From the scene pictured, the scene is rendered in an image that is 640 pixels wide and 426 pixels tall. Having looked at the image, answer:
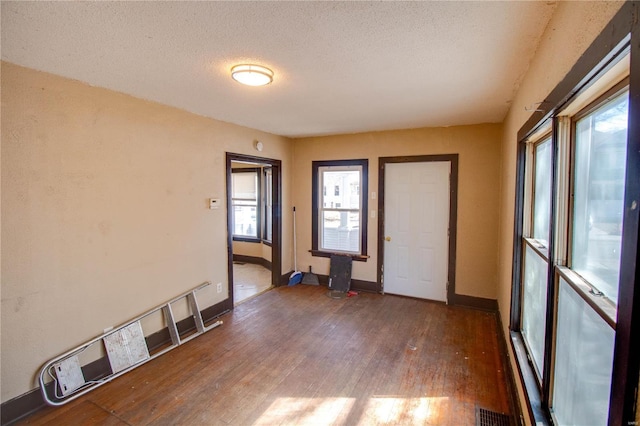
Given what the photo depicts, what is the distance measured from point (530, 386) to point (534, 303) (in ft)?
1.90

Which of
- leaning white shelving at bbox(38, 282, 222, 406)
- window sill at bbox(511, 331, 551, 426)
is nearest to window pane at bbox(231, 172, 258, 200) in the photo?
leaning white shelving at bbox(38, 282, 222, 406)

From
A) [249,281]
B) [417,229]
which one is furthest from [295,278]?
[417,229]

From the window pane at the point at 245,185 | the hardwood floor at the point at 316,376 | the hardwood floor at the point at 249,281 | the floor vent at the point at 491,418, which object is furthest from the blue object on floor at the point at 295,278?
the floor vent at the point at 491,418

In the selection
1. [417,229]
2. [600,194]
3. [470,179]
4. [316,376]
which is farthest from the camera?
[417,229]

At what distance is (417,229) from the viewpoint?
4500 millimetres

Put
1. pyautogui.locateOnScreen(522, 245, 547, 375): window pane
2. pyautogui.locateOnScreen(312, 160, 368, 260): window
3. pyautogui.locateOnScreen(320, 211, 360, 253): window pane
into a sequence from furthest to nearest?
pyautogui.locateOnScreen(320, 211, 360, 253): window pane
pyautogui.locateOnScreen(312, 160, 368, 260): window
pyautogui.locateOnScreen(522, 245, 547, 375): window pane

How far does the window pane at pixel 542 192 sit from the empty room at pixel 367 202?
0.12 feet

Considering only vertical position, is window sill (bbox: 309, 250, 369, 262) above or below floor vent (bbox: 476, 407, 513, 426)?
above

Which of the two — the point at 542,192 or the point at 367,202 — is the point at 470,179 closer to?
the point at 367,202

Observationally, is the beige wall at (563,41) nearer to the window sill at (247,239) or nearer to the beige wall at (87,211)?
the beige wall at (87,211)

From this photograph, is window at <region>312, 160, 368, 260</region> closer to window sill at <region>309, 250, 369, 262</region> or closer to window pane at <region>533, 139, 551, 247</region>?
window sill at <region>309, 250, 369, 262</region>

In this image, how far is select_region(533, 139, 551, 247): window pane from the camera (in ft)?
6.43

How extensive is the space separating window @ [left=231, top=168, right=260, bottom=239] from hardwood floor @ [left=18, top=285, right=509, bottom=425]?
9.57ft

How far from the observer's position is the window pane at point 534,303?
193 centimetres
